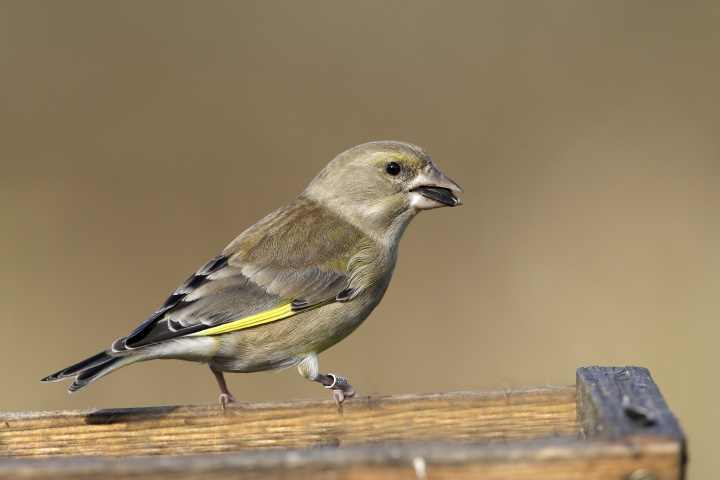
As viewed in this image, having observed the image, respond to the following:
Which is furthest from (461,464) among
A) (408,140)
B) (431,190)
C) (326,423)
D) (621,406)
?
(408,140)

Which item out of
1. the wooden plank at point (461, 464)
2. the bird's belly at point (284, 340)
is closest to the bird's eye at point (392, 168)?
the bird's belly at point (284, 340)

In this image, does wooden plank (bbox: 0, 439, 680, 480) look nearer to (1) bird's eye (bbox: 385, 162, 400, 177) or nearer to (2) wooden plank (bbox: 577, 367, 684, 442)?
(2) wooden plank (bbox: 577, 367, 684, 442)

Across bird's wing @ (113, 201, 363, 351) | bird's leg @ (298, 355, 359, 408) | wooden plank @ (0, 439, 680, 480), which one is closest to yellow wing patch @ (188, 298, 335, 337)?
bird's wing @ (113, 201, 363, 351)

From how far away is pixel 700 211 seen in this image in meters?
7.39

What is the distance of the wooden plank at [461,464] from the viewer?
2205 mm

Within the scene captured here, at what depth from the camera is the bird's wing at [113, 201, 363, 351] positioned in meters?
4.13

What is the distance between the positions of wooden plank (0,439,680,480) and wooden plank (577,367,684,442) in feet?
0.32

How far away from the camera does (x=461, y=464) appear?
7.30 ft

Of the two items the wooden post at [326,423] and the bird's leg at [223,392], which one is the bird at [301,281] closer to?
the bird's leg at [223,392]

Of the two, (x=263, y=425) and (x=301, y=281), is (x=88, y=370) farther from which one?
(x=301, y=281)

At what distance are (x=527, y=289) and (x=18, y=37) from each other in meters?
4.65

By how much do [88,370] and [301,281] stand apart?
116cm

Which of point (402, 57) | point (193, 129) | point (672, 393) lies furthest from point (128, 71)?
point (672, 393)

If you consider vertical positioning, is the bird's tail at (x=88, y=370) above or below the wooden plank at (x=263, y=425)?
above
